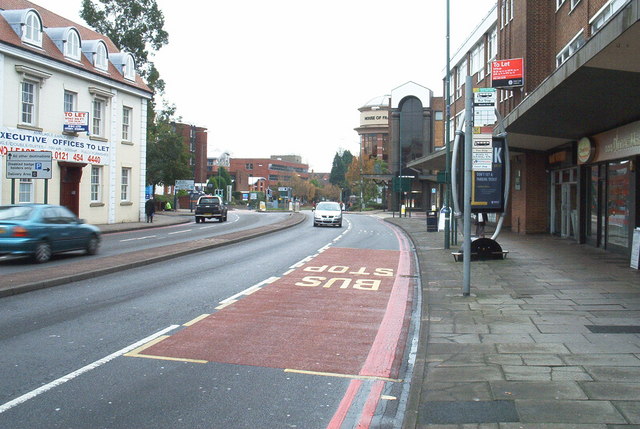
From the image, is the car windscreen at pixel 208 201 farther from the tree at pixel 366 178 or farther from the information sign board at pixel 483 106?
the tree at pixel 366 178

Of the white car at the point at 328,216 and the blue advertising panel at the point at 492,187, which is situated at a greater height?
the blue advertising panel at the point at 492,187

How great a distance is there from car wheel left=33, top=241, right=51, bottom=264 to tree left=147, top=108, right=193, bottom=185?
37.6 meters

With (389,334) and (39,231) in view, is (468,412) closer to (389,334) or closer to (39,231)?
(389,334)

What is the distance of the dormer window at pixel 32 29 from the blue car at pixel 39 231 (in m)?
13.6

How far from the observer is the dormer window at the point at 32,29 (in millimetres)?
26498

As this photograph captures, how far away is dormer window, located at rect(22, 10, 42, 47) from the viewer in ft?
86.9

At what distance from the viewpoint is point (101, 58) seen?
1297 inches

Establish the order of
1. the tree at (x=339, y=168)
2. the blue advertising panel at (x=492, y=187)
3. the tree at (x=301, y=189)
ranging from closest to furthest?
the blue advertising panel at (x=492, y=187) < the tree at (x=301, y=189) < the tree at (x=339, y=168)

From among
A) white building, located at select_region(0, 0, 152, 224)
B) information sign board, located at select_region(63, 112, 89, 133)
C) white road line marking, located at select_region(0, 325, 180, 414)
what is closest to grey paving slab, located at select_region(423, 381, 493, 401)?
white road line marking, located at select_region(0, 325, 180, 414)

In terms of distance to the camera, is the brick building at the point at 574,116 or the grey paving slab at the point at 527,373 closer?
the grey paving slab at the point at 527,373

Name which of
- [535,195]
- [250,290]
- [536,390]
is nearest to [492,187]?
[250,290]

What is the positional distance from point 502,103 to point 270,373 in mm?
28676

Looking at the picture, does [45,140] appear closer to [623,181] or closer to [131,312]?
[131,312]

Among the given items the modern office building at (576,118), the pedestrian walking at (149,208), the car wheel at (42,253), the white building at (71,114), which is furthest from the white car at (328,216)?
the car wheel at (42,253)
